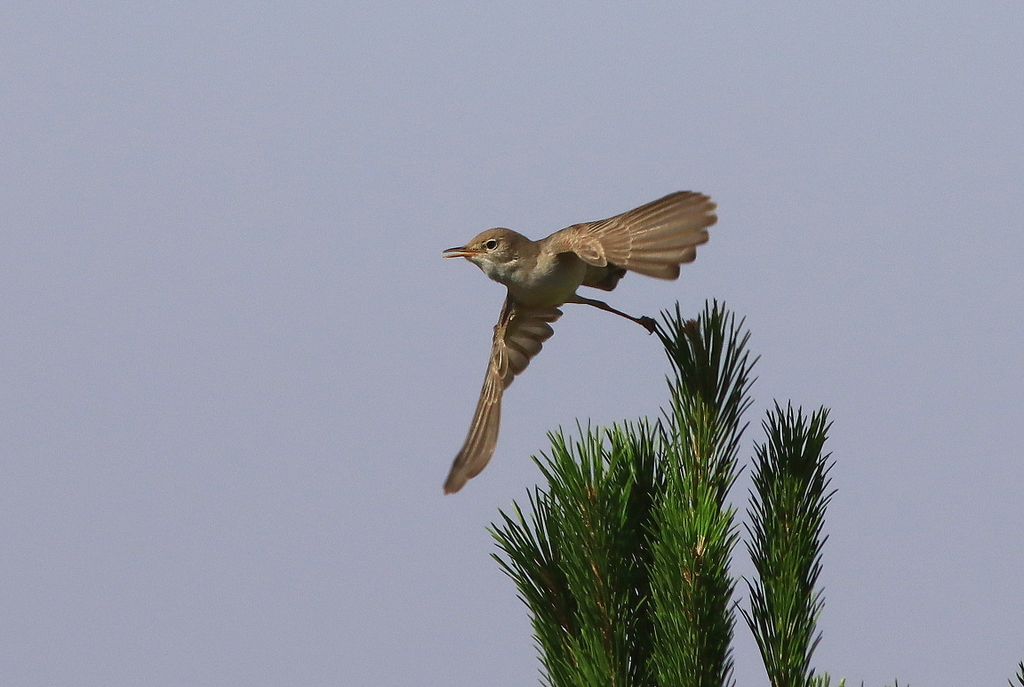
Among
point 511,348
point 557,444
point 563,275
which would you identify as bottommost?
point 557,444

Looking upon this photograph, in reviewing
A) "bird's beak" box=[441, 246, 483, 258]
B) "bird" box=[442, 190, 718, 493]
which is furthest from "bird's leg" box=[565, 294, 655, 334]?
"bird's beak" box=[441, 246, 483, 258]

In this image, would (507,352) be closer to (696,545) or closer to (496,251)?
(496,251)

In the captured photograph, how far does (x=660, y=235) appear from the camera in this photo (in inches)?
145

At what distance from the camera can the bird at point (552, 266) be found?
3635mm

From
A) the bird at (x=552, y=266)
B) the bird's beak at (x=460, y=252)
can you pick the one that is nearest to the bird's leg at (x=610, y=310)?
the bird at (x=552, y=266)

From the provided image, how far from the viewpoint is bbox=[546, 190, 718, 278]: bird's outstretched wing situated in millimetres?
3584

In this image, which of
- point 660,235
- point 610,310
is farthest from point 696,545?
point 610,310

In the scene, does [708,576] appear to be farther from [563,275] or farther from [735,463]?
[563,275]

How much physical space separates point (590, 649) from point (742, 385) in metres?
0.98

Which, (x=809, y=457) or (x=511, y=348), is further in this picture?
(x=511, y=348)

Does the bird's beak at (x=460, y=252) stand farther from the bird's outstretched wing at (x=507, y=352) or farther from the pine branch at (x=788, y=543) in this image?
the pine branch at (x=788, y=543)

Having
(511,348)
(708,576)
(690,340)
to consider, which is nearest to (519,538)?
(708,576)

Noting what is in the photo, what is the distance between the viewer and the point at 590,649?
9.80 ft

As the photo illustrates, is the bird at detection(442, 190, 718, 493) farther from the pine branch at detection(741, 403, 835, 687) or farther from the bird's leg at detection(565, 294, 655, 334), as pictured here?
the pine branch at detection(741, 403, 835, 687)
